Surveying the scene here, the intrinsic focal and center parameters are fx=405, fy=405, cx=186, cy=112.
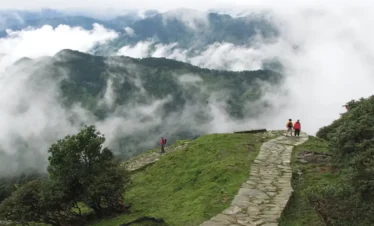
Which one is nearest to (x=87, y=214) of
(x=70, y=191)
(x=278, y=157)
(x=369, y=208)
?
(x=70, y=191)

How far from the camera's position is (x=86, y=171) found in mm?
16219

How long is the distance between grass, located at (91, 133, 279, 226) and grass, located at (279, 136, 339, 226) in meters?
2.03

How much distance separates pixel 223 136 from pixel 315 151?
6.89m

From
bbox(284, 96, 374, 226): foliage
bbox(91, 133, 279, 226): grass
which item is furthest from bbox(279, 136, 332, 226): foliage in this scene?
bbox(91, 133, 279, 226): grass

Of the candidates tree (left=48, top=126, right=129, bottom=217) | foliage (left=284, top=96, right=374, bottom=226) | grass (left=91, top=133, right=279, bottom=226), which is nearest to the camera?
foliage (left=284, top=96, right=374, bottom=226)

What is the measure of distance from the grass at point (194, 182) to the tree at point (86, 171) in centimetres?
115

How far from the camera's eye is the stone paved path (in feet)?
39.4

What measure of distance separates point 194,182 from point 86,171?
16.6 ft

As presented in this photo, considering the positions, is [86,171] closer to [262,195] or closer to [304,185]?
[262,195]

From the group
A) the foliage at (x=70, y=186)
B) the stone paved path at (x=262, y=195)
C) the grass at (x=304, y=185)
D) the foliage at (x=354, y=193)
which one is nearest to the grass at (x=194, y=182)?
the stone paved path at (x=262, y=195)

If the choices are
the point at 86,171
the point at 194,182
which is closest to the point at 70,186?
the point at 86,171

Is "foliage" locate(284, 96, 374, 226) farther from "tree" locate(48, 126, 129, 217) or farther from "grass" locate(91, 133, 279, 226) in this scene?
"tree" locate(48, 126, 129, 217)

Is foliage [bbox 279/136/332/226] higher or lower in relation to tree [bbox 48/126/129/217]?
lower

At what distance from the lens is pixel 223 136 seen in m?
27.8
